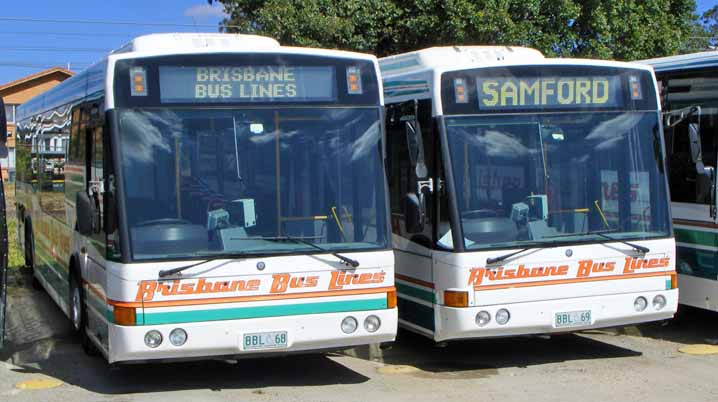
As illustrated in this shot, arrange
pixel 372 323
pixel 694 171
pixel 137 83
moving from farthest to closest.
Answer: pixel 694 171
pixel 372 323
pixel 137 83

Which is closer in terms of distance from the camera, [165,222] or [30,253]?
[165,222]

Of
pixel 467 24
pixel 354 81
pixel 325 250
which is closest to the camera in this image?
pixel 325 250

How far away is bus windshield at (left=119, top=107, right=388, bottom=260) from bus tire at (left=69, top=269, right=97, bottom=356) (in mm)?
2289

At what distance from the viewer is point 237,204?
816 centimetres

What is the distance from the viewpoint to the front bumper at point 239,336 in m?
7.88

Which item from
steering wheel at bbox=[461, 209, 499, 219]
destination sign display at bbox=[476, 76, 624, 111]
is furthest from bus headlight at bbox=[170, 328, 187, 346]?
destination sign display at bbox=[476, 76, 624, 111]

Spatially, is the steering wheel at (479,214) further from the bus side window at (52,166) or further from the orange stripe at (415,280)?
the bus side window at (52,166)

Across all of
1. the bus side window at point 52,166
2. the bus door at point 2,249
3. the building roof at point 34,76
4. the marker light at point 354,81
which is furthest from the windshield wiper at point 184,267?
the building roof at point 34,76

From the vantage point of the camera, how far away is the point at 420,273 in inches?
378

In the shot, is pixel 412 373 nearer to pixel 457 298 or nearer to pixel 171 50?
pixel 457 298

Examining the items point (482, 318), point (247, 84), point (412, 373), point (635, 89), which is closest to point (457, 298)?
point (482, 318)

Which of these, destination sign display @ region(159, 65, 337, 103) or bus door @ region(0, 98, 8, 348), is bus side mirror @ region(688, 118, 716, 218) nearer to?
destination sign display @ region(159, 65, 337, 103)

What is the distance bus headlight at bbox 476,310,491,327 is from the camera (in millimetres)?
8969

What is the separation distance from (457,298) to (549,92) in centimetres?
220
